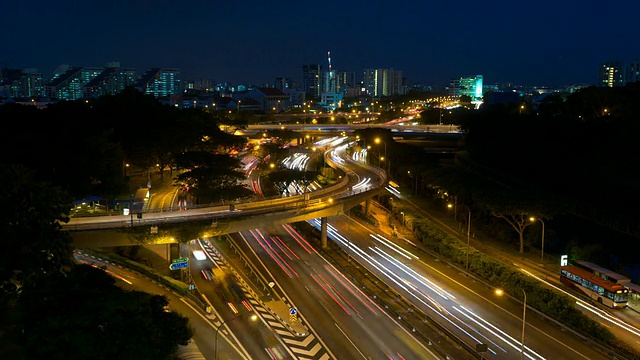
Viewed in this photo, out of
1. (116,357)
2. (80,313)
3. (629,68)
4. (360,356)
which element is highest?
(629,68)

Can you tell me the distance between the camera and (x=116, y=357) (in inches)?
578

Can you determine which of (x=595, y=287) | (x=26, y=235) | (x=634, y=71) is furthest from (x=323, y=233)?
(x=634, y=71)

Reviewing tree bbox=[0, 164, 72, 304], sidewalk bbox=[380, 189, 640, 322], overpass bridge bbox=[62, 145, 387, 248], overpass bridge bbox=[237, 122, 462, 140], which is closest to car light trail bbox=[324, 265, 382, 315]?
overpass bridge bbox=[62, 145, 387, 248]

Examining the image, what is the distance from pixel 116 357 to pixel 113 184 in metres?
20.8

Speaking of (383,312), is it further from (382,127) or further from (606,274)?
(382,127)

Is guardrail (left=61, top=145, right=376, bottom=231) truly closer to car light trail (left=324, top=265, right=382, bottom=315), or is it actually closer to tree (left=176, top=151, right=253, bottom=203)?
tree (left=176, top=151, right=253, bottom=203)

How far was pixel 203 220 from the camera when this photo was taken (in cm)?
2920

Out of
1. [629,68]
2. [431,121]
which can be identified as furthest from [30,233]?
[629,68]

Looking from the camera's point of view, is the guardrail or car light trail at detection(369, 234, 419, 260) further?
car light trail at detection(369, 234, 419, 260)

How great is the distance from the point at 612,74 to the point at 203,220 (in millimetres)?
190104

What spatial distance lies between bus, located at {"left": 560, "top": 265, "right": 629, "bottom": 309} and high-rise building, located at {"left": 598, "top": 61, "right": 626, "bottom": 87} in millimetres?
169950

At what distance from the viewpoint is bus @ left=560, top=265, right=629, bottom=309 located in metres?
25.9

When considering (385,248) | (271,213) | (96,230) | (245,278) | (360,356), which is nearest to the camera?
(360,356)

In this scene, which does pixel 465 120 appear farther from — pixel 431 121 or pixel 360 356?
pixel 360 356
